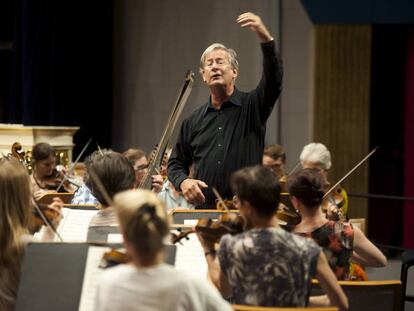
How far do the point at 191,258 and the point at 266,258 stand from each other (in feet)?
2.08

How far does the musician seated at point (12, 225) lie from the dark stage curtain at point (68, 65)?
625cm

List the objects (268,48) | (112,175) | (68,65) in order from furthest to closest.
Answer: (68,65) → (268,48) → (112,175)

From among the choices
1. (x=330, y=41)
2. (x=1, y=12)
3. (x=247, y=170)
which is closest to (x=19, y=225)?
(x=247, y=170)

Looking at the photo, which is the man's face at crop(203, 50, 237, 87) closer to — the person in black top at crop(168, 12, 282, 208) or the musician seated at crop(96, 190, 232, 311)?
the person in black top at crop(168, 12, 282, 208)

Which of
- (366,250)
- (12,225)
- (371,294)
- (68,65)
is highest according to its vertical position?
(68,65)

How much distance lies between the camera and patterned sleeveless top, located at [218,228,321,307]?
2678 mm

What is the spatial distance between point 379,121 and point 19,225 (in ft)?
20.2

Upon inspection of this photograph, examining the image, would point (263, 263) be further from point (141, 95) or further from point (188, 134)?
point (141, 95)

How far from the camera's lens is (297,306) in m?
2.72

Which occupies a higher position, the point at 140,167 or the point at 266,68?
the point at 266,68

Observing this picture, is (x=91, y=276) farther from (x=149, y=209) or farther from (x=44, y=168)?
(x=44, y=168)

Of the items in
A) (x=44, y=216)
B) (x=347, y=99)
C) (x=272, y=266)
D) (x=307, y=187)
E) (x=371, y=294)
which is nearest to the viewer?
(x=272, y=266)

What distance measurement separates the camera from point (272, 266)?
2.68 metres

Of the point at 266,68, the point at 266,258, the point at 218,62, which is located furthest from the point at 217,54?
the point at 266,258
